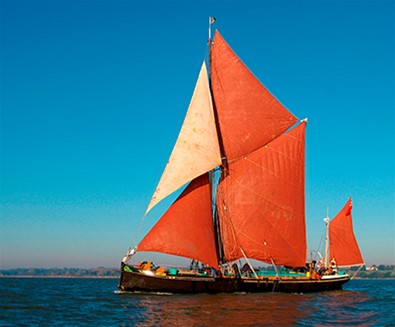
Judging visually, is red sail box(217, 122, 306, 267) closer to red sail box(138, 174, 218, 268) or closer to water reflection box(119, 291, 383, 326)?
red sail box(138, 174, 218, 268)

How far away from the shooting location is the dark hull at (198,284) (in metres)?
46.7

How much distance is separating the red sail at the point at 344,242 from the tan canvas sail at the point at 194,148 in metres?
21.1

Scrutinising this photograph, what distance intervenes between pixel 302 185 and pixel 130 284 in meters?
21.2

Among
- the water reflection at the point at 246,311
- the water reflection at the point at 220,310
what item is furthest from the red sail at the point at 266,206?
the water reflection at the point at 220,310

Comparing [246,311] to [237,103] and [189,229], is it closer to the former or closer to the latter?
[189,229]

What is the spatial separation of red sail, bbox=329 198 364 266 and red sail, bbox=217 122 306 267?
868cm

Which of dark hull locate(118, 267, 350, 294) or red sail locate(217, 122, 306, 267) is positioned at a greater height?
red sail locate(217, 122, 306, 267)

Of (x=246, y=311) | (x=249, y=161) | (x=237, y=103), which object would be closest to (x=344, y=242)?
(x=249, y=161)

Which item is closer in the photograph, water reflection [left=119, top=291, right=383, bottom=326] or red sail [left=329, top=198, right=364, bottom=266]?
water reflection [left=119, top=291, right=383, bottom=326]

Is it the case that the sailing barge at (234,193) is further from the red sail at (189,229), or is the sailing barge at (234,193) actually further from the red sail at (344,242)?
the red sail at (344,242)

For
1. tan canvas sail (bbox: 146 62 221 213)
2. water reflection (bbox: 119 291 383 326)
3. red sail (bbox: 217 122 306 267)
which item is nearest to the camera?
water reflection (bbox: 119 291 383 326)

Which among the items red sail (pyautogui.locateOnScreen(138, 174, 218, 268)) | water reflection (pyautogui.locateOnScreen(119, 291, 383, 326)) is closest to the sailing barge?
red sail (pyautogui.locateOnScreen(138, 174, 218, 268))

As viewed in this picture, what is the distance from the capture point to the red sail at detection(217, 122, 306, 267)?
177 ft

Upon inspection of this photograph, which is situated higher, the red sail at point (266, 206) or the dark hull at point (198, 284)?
the red sail at point (266, 206)
